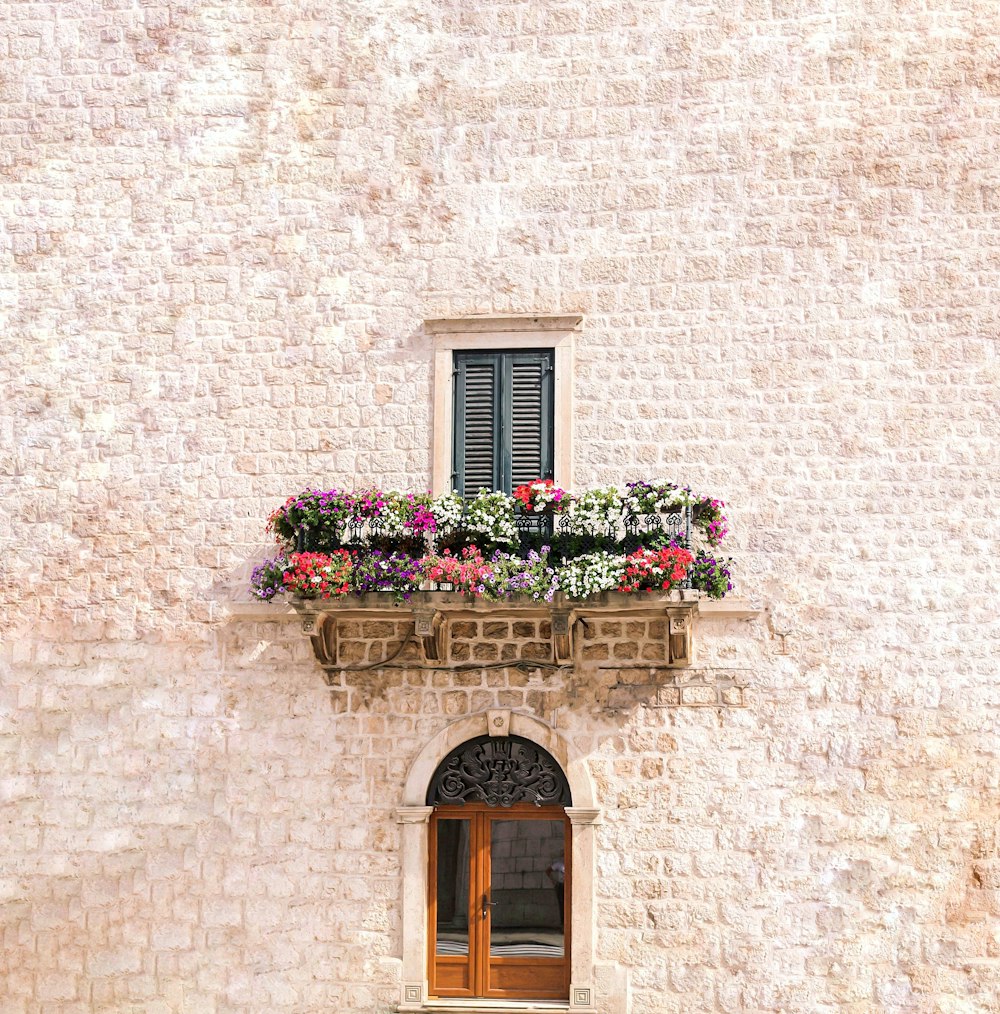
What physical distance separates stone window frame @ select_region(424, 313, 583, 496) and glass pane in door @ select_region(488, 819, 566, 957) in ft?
8.65

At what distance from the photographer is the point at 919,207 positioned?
35.5 ft

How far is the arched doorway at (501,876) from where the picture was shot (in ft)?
34.2

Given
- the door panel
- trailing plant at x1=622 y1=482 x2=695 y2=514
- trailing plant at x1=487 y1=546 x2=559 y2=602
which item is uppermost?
trailing plant at x1=622 y1=482 x2=695 y2=514

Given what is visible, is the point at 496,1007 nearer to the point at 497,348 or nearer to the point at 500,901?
the point at 500,901

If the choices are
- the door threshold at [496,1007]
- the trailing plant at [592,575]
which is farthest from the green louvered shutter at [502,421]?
the door threshold at [496,1007]

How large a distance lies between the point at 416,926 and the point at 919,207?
21.6ft

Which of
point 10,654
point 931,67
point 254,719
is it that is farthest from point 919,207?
point 10,654

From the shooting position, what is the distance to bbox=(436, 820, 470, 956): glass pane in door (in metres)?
10.5

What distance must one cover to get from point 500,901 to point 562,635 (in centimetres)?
207

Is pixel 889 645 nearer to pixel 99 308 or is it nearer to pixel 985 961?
pixel 985 961

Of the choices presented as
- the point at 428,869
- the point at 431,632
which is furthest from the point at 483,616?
the point at 428,869

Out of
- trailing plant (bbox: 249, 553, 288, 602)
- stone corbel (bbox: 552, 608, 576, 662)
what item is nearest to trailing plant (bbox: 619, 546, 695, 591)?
stone corbel (bbox: 552, 608, 576, 662)

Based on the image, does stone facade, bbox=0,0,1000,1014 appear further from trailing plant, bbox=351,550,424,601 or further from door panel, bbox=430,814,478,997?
trailing plant, bbox=351,550,424,601

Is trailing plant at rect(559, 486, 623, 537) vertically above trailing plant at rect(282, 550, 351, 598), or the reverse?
trailing plant at rect(559, 486, 623, 537)
